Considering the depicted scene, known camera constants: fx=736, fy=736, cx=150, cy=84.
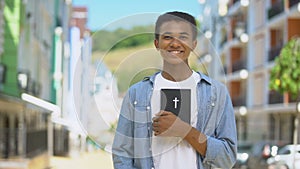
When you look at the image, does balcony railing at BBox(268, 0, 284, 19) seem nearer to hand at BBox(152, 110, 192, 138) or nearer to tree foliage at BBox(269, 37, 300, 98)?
tree foliage at BBox(269, 37, 300, 98)

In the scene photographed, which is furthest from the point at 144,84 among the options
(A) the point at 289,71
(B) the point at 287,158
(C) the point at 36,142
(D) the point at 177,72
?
(C) the point at 36,142

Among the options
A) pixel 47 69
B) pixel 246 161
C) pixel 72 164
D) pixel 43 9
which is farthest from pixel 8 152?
pixel 72 164

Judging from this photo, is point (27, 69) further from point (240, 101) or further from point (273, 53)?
point (240, 101)

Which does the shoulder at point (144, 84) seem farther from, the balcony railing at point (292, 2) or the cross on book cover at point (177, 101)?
the balcony railing at point (292, 2)

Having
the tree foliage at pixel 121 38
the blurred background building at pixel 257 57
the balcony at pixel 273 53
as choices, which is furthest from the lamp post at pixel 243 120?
the tree foliage at pixel 121 38

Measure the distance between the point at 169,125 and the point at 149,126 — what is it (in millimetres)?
95

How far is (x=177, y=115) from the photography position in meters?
2.13

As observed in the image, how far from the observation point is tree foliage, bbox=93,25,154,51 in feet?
7.32

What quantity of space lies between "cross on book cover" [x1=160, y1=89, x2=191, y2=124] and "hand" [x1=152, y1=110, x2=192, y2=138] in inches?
2.1

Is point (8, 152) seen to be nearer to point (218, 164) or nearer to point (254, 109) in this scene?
point (218, 164)

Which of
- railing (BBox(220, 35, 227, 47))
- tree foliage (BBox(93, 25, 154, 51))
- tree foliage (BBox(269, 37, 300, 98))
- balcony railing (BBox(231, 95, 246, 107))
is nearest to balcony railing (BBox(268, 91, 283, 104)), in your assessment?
balcony railing (BBox(231, 95, 246, 107))

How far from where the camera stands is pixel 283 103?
30109 millimetres

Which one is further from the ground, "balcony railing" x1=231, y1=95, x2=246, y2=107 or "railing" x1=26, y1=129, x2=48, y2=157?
"balcony railing" x1=231, y1=95, x2=246, y2=107

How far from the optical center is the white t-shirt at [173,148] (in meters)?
2.16
